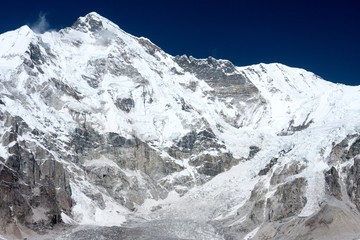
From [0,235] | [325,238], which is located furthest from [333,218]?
[0,235]

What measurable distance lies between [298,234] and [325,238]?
33.0 feet

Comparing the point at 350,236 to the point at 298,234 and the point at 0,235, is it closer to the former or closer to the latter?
the point at 298,234

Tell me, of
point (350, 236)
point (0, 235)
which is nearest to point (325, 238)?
point (350, 236)

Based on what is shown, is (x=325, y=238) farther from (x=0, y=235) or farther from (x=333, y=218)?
(x=0, y=235)

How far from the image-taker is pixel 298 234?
197 metres

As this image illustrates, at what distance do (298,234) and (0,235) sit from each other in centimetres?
8497

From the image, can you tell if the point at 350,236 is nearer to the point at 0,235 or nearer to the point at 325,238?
the point at 325,238

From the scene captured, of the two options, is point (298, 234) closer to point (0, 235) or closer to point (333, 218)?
point (333, 218)

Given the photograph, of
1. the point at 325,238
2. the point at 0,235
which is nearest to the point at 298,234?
the point at 325,238

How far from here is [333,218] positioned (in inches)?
7766

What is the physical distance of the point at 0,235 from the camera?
193 m

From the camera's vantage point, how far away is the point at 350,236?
187875 mm

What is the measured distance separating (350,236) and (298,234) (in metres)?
15.7
